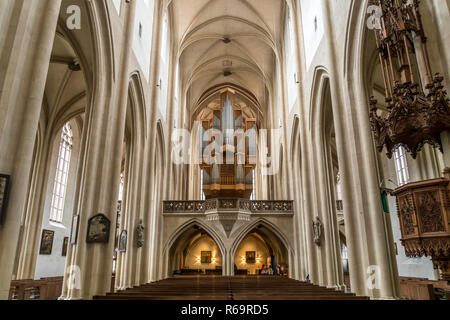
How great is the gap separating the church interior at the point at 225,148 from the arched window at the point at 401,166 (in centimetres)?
8

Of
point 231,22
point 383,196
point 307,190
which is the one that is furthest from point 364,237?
point 231,22

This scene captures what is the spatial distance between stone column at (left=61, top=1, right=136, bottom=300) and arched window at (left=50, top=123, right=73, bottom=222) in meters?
9.96

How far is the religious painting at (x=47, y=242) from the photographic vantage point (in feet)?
52.2

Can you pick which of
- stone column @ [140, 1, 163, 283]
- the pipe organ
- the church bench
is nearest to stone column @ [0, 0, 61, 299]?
the church bench

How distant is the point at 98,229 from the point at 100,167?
1607 millimetres

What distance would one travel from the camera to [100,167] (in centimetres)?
869

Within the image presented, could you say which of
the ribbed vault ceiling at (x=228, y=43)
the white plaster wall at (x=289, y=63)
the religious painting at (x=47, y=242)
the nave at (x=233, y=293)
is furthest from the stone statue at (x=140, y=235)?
the ribbed vault ceiling at (x=228, y=43)

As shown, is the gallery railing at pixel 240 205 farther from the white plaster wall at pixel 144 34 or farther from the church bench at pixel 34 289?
the white plaster wall at pixel 144 34

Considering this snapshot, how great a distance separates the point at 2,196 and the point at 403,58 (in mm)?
6582

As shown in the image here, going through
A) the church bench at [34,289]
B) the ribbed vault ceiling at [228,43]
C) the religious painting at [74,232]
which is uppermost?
the ribbed vault ceiling at [228,43]

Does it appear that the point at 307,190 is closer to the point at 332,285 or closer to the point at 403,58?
the point at 332,285

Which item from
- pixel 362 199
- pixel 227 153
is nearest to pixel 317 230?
pixel 362 199

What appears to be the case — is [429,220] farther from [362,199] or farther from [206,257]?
[206,257]

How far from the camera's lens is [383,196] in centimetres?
782
